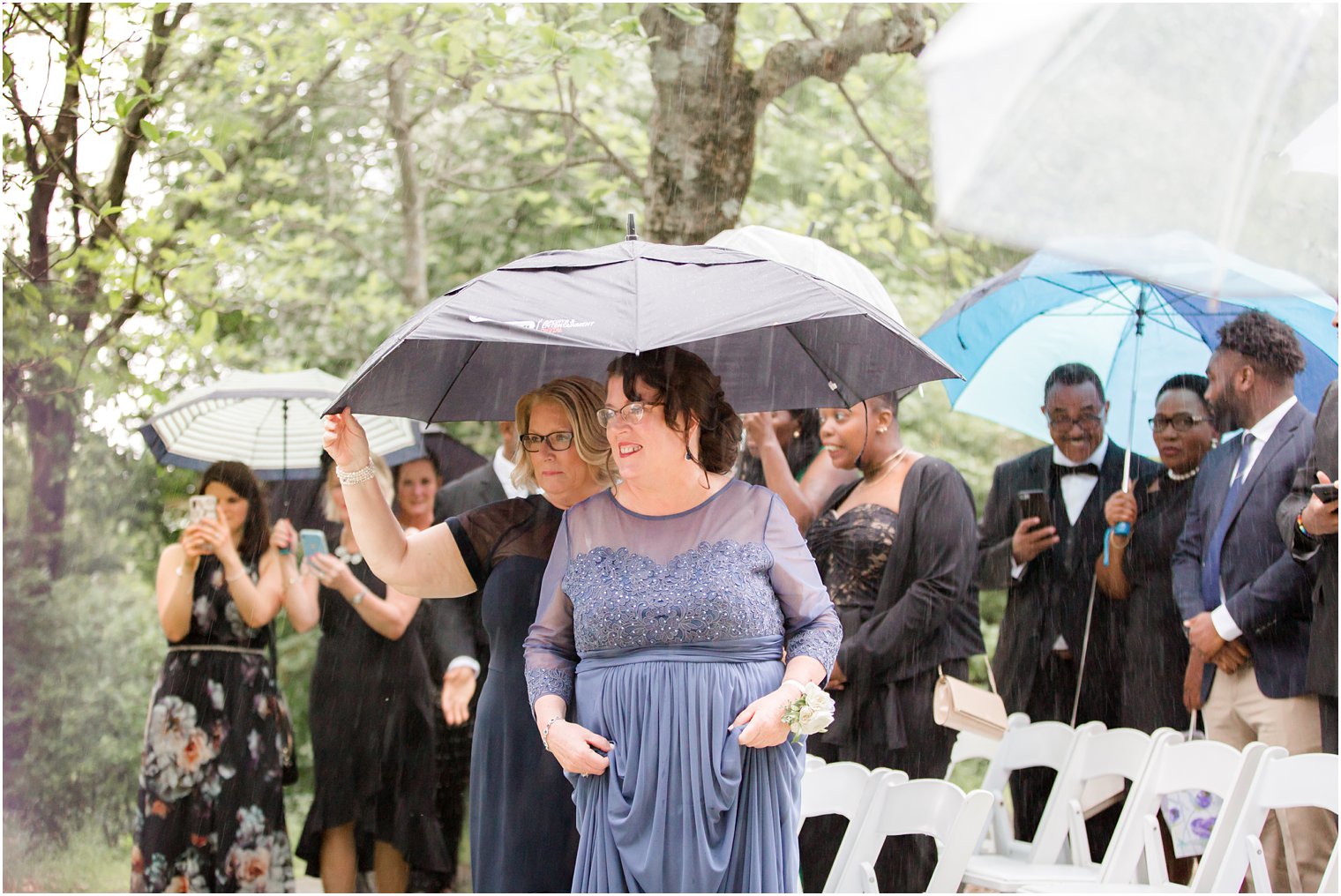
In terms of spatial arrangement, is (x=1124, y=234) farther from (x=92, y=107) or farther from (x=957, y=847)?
(x=92, y=107)

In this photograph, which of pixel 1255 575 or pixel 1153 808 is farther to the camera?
pixel 1255 575

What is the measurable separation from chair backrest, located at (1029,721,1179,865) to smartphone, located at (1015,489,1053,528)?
3.07 ft

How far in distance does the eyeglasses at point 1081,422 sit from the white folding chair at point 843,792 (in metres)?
1.91

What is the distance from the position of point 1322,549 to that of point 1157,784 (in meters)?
0.93

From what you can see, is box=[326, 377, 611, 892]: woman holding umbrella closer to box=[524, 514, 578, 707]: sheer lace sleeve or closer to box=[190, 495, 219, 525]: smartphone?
box=[524, 514, 578, 707]: sheer lace sleeve

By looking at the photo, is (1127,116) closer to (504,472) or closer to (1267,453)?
(1267,453)

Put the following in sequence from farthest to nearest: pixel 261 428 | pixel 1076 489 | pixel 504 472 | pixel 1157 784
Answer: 1. pixel 261 428
2. pixel 504 472
3. pixel 1076 489
4. pixel 1157 784

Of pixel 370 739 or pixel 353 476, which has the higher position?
pixel 353 476

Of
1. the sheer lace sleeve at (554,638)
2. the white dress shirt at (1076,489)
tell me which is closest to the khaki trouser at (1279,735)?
the white dress shirt at (1076,489)

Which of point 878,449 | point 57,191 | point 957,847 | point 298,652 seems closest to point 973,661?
point 298,652

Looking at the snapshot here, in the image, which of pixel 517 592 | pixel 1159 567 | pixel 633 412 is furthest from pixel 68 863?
pixel 1159 567

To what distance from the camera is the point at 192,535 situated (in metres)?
5.02

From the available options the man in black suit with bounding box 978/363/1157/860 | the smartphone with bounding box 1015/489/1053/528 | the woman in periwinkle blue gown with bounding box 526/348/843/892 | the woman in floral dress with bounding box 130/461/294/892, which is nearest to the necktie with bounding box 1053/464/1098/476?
the man in black suit with bounding box 978/363/1157/860

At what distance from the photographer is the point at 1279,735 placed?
448 centimetres
